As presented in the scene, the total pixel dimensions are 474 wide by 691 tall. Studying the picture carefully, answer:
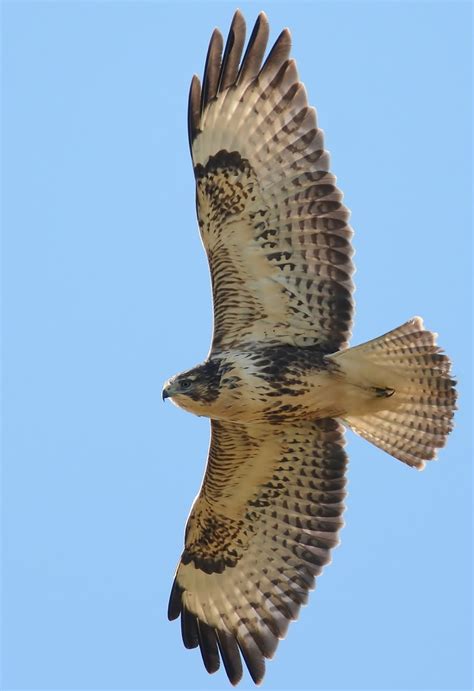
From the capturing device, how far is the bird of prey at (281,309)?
11.2 meters

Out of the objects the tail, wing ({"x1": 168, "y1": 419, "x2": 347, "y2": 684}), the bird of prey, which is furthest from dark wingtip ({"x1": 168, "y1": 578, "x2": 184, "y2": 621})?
the tail

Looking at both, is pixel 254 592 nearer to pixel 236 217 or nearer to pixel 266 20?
pixel 236 217

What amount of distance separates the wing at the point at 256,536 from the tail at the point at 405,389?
16.4 inches

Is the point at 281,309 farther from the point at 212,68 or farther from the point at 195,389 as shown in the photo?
the point at 212,68

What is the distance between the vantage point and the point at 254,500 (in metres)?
12.1

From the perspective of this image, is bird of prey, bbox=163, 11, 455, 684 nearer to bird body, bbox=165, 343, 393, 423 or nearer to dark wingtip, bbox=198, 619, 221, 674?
bird body, bbox=165, 343, 393, 423

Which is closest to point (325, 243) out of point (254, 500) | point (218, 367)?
point (218, 367)

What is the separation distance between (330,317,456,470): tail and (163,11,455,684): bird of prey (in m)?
0.01

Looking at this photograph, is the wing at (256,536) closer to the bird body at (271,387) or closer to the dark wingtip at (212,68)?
the bird body at (271,387)

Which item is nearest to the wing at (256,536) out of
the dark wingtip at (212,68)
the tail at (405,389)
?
the tail at (405,389)

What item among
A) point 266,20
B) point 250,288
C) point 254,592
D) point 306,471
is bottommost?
point 254,592

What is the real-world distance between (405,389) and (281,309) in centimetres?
118

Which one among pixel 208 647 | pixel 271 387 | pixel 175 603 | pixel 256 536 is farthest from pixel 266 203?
pixel 208 647

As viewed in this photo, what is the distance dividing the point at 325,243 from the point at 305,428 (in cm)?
154
